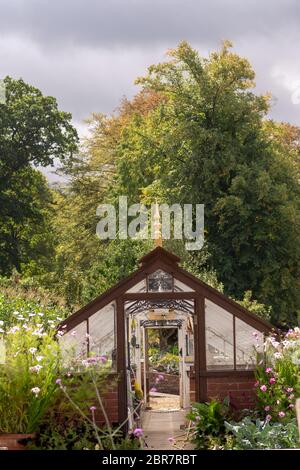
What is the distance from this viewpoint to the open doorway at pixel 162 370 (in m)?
20.3

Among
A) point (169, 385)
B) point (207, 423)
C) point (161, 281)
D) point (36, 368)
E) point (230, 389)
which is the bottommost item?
point (207, 423)

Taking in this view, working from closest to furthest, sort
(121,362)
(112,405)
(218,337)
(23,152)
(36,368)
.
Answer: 1. (36,368)
2. (112,405)
3. (121,362)
4. (218,337)
5. (23,152)

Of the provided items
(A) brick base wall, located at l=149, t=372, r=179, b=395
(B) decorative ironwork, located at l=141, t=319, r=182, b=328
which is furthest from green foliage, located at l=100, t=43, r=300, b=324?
(B) decorative ironwork, located at l=141, t=319, r=182, b=328

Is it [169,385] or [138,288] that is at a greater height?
[138,288]

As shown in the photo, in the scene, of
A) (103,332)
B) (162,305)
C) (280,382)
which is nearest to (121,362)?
(103,332)

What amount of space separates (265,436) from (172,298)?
113 inches

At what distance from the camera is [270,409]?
12.5 metres

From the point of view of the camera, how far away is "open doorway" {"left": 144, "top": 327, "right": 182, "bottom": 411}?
20.3 meters

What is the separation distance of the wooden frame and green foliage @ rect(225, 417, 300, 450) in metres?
1.94

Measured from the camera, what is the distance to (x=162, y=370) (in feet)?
89.8

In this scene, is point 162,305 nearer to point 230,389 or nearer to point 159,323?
point 230,389

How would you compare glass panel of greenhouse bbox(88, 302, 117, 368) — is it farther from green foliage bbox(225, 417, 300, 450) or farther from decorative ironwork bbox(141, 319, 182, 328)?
decorative ironwork bbox(141, 319, 182, 328)
